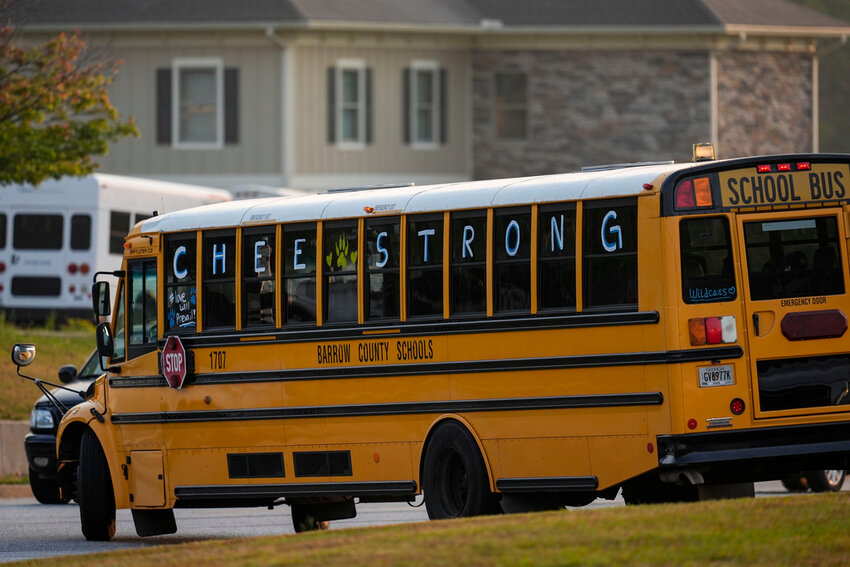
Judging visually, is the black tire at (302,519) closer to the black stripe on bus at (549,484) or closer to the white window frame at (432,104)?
A: the black stripe on bus at (549,484)

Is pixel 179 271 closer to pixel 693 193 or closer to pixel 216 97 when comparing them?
pixel 693 193

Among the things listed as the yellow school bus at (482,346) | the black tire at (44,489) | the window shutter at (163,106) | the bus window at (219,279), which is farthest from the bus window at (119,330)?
the window shutter at (163,106)

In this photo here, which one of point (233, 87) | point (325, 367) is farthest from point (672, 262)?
point (233, 87)

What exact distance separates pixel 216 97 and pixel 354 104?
299 cm

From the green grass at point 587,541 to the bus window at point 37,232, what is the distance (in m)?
21.4

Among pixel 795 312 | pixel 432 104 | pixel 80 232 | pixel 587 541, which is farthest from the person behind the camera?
pixel 432 104

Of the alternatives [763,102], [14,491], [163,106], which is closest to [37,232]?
[163,106]

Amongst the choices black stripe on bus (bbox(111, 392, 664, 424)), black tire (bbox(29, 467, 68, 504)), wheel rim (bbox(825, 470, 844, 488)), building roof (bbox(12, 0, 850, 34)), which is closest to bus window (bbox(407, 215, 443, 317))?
black stripe on bus (bbox(111, 392, 664, 424))

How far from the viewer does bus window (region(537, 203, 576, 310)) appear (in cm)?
1212

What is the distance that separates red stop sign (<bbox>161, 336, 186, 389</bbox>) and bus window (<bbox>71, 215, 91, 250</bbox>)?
56.6 ft

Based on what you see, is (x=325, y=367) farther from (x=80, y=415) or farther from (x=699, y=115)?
(x=699, y=115)

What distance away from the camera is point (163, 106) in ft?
126

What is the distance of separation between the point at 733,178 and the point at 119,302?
5.93 metres

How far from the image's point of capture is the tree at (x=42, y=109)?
25312 mm
